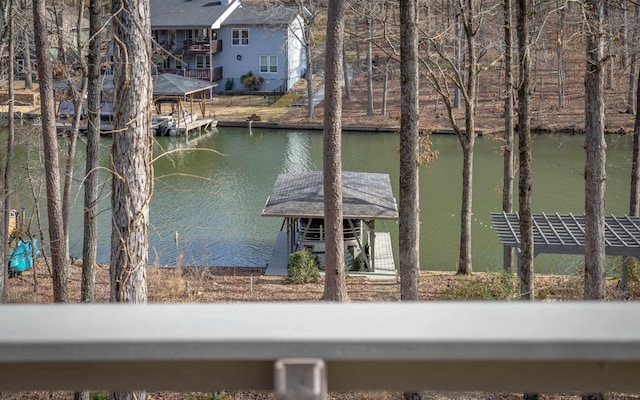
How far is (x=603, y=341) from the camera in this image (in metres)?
1.38

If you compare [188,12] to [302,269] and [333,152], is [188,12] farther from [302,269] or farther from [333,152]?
[333,152]

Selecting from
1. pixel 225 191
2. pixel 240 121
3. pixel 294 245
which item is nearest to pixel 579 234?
pixel 294 245

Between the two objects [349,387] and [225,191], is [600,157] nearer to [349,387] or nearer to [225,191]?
[349,387]

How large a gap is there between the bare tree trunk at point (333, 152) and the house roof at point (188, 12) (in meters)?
35.0

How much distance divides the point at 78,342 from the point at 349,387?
491 mm

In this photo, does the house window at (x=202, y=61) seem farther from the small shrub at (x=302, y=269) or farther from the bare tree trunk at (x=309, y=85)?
the small shrub at (x=302, y=269)

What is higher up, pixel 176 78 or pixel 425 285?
pixel 176 78

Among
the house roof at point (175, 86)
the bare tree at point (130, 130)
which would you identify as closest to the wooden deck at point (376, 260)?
the bare tree at point (130, 130)

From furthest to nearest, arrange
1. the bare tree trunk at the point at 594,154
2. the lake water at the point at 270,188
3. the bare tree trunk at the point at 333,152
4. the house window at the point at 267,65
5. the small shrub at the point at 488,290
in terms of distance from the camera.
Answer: the house window at the point at 267,65 < the lake water at the point at 270,188 < the bare tree trunk at the point at 333,152 < the small shrub at the point at 488,290 < the bare tree trunk at the point at 594,154

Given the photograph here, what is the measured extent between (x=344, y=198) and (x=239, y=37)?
106 ft

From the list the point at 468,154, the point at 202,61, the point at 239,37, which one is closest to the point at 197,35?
the point at 202,61

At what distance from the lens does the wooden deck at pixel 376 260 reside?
1858cm

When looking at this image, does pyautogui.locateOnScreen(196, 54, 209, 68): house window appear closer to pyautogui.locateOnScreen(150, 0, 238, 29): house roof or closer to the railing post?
pyautogui.locateOnScreen(150, 0, 238, 29): house roof

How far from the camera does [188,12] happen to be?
161 feet
